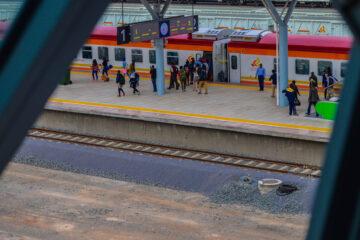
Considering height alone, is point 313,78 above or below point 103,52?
below

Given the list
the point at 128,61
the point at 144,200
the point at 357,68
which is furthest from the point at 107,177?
the point at 357,68

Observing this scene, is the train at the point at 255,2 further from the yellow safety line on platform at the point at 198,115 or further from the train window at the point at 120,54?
the yellow safety line on platform at the point at 198,115

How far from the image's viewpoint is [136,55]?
105 feet

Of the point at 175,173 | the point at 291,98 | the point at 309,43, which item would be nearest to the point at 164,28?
the point at 309,43

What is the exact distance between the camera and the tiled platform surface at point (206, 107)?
21.9 metres

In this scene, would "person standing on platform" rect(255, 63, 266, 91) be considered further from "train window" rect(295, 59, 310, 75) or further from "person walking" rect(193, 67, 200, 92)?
"person walking" rect(193, 67, 200, 92)

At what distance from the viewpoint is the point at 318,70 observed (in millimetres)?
27141

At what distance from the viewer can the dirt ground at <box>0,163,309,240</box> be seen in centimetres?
1557

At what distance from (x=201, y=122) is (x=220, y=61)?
691 cm

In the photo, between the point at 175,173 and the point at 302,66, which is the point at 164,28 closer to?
the point at 302,66

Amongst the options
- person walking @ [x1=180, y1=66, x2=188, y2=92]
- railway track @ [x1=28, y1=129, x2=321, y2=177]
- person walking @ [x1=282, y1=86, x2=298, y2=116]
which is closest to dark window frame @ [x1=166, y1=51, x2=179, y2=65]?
person walking @ [x1=180, y1=66, x2=188, y2=92]

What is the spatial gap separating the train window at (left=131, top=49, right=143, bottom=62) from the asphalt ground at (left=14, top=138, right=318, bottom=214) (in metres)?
8.33

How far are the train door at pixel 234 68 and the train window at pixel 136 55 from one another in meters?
4.03

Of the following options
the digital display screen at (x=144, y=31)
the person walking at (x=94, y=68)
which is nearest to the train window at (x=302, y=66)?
the digital display screen at (x=144, y=31)
